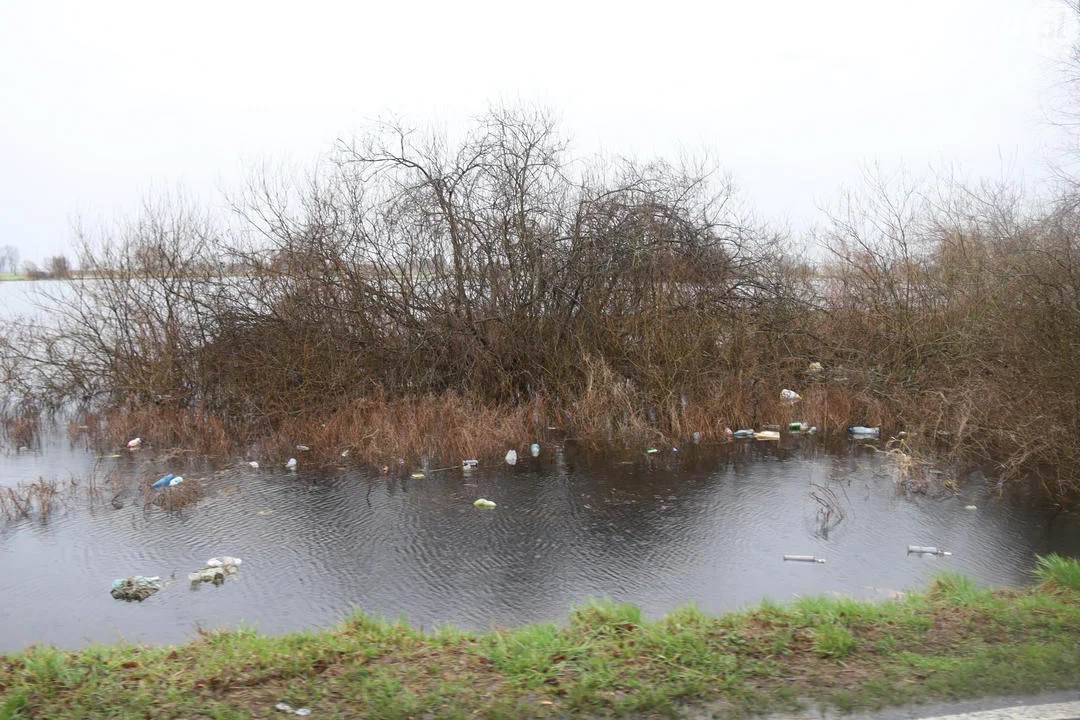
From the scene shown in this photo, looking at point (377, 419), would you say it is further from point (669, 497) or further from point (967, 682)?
point (967, 682)

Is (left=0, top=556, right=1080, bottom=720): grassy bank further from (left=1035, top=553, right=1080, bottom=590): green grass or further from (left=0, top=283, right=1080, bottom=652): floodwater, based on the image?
(left=0, top=283, right=1080, bottom=652): floodwater

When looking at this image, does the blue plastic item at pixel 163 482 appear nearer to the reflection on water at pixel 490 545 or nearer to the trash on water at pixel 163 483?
the trash on water at pixel 163 483

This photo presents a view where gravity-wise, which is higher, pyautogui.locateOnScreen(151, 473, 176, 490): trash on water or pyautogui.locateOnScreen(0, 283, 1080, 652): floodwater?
pyautogui.locateOnScreen(151, 473, 176, 490): trash on water

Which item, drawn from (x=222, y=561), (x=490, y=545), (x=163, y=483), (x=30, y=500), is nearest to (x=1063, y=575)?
(x=490, y=545)

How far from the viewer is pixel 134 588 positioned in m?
6.23

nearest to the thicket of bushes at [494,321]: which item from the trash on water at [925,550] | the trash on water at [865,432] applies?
the trash on water at [865,432]

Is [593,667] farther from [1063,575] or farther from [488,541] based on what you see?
[488,541]

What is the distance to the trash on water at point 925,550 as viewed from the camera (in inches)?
274

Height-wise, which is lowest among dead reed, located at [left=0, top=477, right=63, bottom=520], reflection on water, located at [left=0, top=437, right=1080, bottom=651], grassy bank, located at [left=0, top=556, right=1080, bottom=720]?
reflection on water, located at [left=0, top=437, right=1080, bottom=651]

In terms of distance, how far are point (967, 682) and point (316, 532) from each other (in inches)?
239

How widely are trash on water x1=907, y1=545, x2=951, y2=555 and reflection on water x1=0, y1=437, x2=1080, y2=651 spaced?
86mm

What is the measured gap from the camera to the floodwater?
592 centimetres

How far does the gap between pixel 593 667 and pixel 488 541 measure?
3778 millimetres

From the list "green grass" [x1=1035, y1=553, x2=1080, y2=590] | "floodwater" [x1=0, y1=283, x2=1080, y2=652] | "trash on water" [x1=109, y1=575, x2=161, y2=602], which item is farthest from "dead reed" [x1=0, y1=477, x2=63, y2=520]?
"green grass" [x1=1035, y1=553, x2=1080, y2=590]
